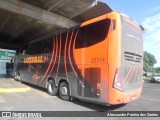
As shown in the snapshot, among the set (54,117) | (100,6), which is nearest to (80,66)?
(54,117)

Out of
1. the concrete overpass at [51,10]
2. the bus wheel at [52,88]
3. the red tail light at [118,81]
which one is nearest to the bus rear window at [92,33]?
the red tail light at [118,81]

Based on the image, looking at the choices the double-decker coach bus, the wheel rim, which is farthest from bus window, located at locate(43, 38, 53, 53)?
the wheel rim

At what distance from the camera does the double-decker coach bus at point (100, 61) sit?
680cm

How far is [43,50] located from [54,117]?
18.1 feet

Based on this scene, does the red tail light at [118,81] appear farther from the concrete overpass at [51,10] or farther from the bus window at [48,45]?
the concrete overpass at [51,10]

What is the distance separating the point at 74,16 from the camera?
16.1 m

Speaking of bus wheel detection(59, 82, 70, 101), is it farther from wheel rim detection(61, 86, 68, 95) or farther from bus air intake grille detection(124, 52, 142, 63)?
bus air intake grille detection(124, 52, 142, 63)

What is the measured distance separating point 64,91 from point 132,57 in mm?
3394

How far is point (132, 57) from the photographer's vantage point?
7508 millimetres

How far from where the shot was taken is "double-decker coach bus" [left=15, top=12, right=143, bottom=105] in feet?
22.3

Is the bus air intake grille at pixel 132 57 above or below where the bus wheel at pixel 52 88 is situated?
above

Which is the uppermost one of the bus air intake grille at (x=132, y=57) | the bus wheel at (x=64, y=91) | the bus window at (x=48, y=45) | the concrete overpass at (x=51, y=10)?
the concrete overpass at (x=51, y=10)

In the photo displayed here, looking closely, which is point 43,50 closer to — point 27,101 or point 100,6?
point 27,101

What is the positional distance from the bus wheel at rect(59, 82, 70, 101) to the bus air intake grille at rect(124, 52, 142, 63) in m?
3.05
